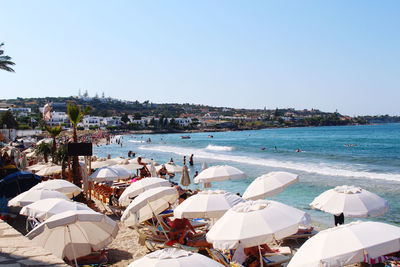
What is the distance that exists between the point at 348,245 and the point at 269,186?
4.95 m

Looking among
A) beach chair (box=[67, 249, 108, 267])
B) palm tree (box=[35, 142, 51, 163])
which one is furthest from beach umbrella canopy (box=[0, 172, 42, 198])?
palm tree (box=[35, 142, 51, 163])

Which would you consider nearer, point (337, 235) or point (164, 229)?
point (337, 235)

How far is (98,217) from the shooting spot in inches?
234

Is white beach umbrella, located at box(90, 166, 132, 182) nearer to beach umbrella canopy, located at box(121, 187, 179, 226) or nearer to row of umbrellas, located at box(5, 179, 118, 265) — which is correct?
beach umbrella canopy, located at box(121, 187, 179, 226)

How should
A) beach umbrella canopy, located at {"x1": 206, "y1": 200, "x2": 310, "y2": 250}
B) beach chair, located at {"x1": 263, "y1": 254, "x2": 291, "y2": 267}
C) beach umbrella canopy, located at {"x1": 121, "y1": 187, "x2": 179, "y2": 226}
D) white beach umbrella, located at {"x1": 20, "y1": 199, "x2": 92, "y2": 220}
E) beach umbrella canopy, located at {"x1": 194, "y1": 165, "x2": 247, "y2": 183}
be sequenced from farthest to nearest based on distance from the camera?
beach umbrella canopy, located at {"x1": 194, "y1": 165, "x2": 247, "y2": 183} < beach umbrella canopy, located at {"x1": 121, "y1": 187, "x2": 179, "y2": 226} < white beach umbrella, located at {"x1": 20, "y1": 199, "x2": 92, "y2": 220} < beach chair, located at {"x1": 263, "y1": 254, "x2": 291, "y2": 267} < beach umbrella canopy, located at {"x1": 206, "y1": 200, "x2": 310, "y2": 250}

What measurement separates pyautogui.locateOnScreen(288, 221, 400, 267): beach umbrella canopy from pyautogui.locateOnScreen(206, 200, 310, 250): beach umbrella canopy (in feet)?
2.35

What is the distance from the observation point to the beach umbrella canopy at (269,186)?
9.01 meters

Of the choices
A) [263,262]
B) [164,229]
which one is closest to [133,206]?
[164,229]

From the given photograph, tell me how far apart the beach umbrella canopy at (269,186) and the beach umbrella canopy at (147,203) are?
6.61 ft

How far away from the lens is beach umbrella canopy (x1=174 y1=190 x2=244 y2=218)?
6.87 m

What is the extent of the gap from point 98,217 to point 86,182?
679cm

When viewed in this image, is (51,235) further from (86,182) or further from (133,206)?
(86,182)

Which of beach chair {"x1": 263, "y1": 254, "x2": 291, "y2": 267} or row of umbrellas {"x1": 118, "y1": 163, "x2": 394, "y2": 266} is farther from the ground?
row of umbrellas {"x1": 118, "y1": 163, "x2": 394, "y2": 266}

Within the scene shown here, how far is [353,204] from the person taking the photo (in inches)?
285
